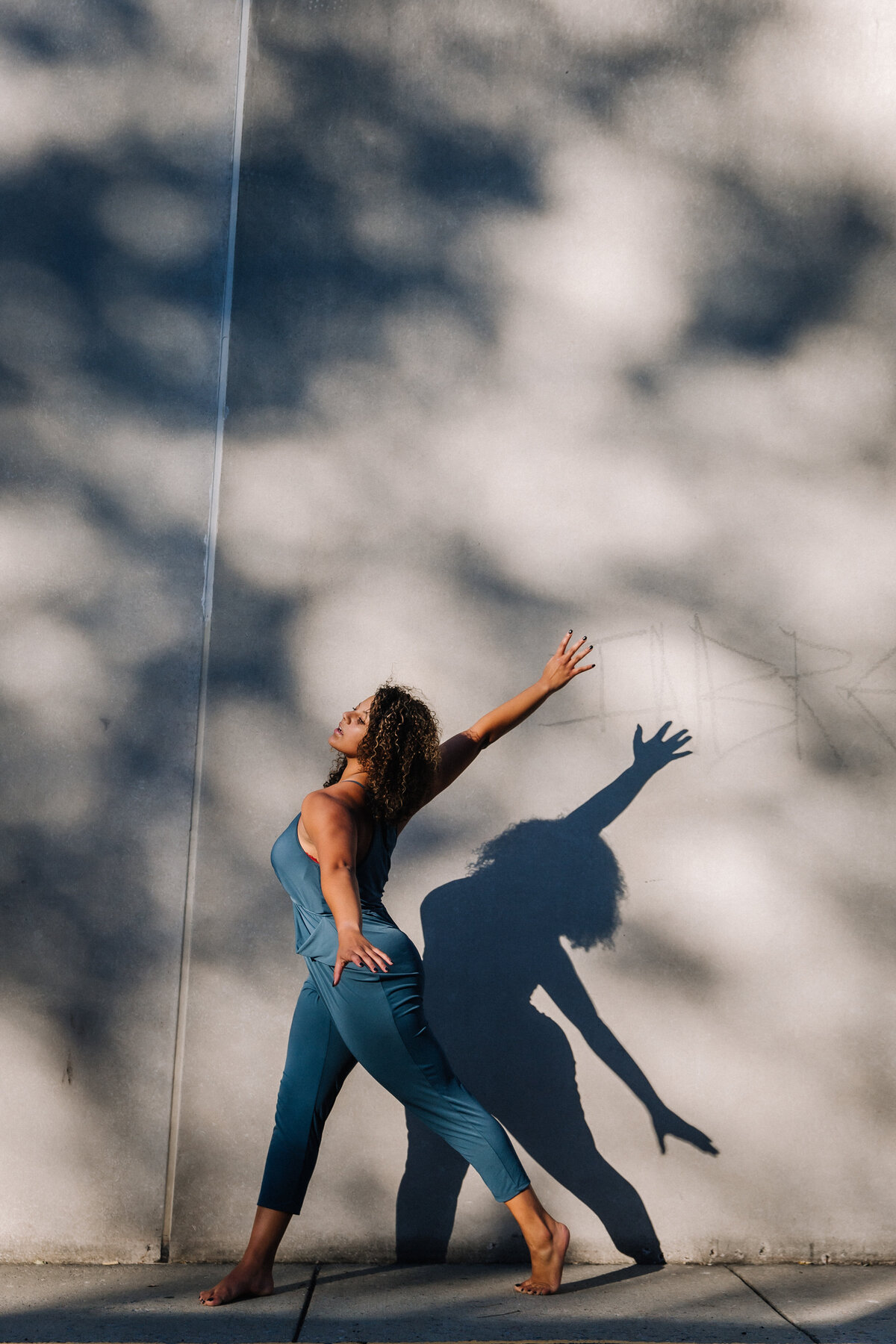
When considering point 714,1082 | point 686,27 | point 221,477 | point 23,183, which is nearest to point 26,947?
point 221,477

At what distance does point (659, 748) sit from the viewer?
3.90m

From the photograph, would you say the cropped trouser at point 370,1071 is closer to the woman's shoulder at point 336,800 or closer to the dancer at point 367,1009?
the dancer at point 367,1009

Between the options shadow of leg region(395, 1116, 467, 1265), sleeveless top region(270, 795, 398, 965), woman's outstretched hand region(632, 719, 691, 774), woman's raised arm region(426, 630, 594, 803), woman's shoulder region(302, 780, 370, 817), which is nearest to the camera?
Answer: woman's shoulder region(302, 780, 370, 817)

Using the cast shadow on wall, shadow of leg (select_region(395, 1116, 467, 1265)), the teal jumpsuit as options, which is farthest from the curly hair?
shadow of leg (select_region(395, 1116, 467, 1265))

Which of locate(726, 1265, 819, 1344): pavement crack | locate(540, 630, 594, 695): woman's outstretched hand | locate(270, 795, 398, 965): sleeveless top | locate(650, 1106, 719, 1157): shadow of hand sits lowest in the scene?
locate(726, 1265, 819, 1344): pavement crack

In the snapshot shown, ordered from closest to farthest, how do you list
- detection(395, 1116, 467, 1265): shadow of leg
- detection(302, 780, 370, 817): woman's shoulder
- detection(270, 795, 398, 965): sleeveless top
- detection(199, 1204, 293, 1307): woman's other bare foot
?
detection(302, 780, 370, 817): woman's shoulder < detection(270, 795, 398, 965): sleeveless top < detection(199, 1204, 293, 1307): woman's other bare foot < detection(395, 1116, 467, 1265): shadow of leg

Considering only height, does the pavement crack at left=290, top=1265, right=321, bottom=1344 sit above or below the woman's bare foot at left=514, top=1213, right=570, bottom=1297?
below

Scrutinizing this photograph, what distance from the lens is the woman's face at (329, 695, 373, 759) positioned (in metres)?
3.31

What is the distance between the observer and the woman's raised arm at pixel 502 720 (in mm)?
3434

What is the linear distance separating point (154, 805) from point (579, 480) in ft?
6.48

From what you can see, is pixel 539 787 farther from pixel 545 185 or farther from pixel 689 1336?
pixel 545 185

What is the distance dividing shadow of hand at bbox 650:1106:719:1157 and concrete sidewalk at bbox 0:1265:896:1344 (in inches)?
15.8

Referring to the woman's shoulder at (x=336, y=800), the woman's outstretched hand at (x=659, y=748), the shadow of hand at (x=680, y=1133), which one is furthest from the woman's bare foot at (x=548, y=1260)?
the woman's outstretched hand at (x=659, y=748)

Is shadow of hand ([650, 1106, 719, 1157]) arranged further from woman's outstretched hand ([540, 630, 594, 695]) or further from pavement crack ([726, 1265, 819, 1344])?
woman's outstretched hand ([540, 630, 594, 695])
